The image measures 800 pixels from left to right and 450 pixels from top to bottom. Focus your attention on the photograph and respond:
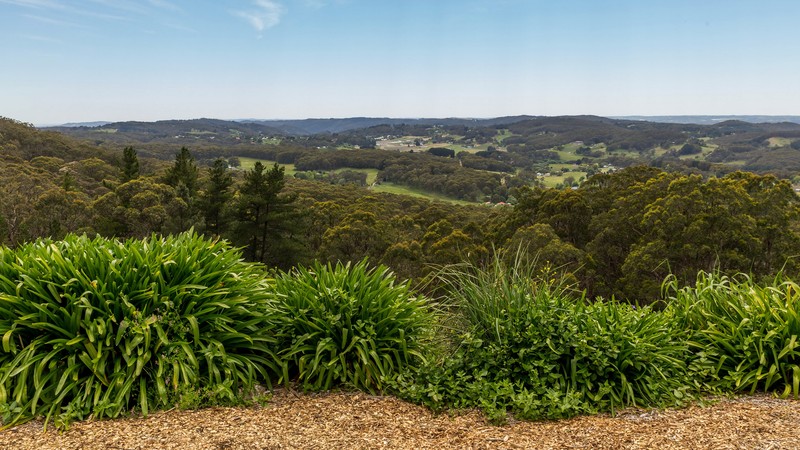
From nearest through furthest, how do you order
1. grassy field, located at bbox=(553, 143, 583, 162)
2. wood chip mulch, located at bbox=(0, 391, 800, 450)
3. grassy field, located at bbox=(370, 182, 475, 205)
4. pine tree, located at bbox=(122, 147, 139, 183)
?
wood chip mulch, located at bbox=(0, 391, 800, 450) → pine tree, located at bbox=(122, 147, 139, 183) → grassy field, located at bbox=(370, 182, 475, 205) → grassy field, located at bbox=(553, 143, 583, 162)

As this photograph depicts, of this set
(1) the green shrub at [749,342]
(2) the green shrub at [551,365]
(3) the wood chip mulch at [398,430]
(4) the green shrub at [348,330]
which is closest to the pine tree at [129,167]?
(4) the green shrub at [348,330]

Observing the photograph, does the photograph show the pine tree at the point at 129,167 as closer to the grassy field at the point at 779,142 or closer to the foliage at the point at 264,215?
the foliage at the point at 264,215

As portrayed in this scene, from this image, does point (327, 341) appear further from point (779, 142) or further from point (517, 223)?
point (779, 142)

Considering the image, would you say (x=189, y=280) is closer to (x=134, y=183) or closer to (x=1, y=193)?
(x=134, y=183)

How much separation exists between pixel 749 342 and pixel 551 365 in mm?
1741

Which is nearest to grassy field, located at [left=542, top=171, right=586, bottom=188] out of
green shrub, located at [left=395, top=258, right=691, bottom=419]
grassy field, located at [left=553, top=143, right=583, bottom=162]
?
grassy field, located at [left=553, top=143, right=583, bottom=162]

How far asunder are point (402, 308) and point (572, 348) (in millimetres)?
1392

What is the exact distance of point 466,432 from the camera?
341 cm

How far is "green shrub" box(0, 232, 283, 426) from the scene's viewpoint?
A: 3504 millimetres

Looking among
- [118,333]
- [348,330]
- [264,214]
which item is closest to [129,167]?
[264,214]

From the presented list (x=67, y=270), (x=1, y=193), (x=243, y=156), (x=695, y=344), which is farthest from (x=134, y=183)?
(x=243, y=156)

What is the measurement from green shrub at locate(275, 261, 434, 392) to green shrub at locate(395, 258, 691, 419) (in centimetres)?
26

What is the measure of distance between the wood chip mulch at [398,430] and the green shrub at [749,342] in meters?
0.36

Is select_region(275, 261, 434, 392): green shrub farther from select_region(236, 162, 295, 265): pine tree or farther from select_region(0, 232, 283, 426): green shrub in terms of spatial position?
select_region(236, 162, 295, 265): pine tree
